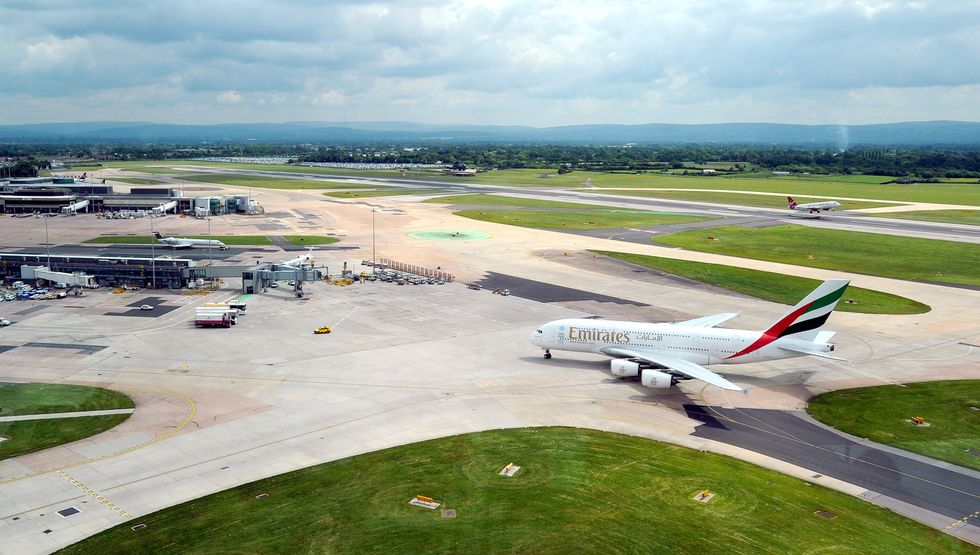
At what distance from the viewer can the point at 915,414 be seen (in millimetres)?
56438

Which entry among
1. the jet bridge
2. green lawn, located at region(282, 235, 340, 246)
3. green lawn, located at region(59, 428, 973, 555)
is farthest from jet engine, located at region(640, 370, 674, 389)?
green lawn, located at region(282, 235, 340, 246)

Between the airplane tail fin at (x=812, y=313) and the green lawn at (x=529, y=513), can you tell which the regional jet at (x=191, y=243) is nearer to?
the green lawn at (x=529, y=513)

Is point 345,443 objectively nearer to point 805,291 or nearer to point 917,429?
point 917,429

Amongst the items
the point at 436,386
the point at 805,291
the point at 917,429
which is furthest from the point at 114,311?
the point at 805,291

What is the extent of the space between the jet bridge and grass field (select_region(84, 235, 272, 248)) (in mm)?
44433

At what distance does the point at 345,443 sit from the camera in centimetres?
4925

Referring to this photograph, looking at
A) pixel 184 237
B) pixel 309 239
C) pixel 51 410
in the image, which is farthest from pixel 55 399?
pixel 184 237

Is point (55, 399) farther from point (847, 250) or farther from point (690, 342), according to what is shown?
point (847, 250)

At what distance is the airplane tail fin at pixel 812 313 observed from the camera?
5966 cm

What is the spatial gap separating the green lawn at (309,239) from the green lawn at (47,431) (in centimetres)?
9152

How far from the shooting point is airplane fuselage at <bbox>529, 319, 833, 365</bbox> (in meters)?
62.2

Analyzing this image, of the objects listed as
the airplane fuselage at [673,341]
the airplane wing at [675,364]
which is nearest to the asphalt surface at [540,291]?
the airplane fuselage at [673,341]

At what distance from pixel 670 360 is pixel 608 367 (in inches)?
282

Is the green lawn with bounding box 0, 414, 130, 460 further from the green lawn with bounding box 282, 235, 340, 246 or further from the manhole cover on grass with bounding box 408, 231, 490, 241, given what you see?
the manhole cover on grass with bounding box 408, 231, 490, 241
